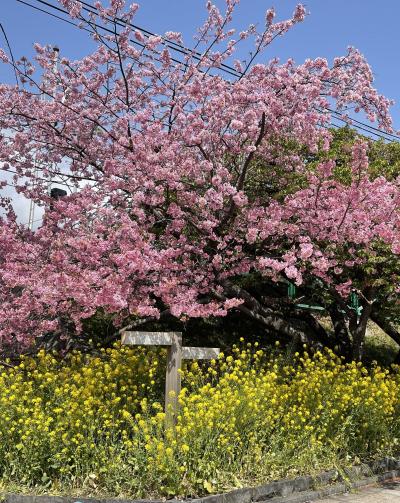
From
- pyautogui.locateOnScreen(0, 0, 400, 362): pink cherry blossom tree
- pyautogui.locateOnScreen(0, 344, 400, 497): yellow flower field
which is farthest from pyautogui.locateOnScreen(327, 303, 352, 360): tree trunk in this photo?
pyautogui.locateOnScreen(0, 344, 400, 497): yellow flower field

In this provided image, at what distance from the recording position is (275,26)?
28.2ft

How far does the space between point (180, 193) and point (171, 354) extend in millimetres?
3231

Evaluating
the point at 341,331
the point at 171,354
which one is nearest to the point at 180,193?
the point at 171,354

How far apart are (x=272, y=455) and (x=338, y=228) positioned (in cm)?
365

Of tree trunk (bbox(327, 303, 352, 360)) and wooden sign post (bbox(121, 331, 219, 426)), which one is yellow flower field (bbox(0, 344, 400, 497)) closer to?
wooden sign post (bbox(121, 331, 219, 426))

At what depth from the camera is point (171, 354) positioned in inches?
243

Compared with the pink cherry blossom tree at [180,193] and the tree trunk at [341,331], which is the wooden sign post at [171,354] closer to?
the pink cherry blossom tree at [180,193]

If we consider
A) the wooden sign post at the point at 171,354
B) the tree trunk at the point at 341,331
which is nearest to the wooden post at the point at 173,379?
the wooden sign post at the point at 171,354

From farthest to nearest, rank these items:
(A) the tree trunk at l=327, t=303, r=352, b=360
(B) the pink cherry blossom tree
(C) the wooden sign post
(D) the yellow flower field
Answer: (A) the tree trunk at l=327, t=303, r=352, b=360
(B) the pink cherry blossom tree
(C) the wooden sign post
(D) the yellow flower field

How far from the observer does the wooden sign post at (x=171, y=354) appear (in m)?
5.89

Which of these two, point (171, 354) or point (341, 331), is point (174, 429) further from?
point (341, 331)

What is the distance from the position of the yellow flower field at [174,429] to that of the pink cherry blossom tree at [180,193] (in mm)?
1059

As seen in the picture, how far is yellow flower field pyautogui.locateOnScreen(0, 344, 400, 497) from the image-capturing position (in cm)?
547

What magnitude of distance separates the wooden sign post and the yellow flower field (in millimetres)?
123
